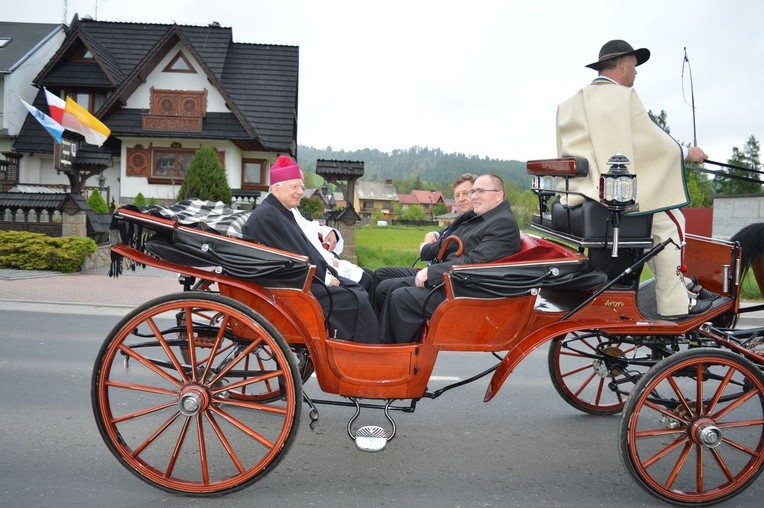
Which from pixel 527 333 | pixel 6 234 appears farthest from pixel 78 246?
pixel 527 333

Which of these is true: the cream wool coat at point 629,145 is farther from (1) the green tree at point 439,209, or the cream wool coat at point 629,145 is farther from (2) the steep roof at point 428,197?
(2) the steep roof at point 428,197

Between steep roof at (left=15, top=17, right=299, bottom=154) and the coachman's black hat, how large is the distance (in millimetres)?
22696

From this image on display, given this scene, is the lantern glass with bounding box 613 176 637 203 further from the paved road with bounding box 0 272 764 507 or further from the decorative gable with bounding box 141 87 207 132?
the decorative gable with bounding box 141 87 207 132

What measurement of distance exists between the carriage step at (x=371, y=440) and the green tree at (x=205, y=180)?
60.4 ft

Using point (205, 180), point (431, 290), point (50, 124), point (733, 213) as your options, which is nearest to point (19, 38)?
point (205, 180)

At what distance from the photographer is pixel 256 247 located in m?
3.68

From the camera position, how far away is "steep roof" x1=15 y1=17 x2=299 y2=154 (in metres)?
26.0

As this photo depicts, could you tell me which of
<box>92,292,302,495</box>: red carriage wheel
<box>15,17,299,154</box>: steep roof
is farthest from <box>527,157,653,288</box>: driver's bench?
<box>15,17,299,154</box>: steep roof

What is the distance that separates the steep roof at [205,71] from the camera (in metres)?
26.0

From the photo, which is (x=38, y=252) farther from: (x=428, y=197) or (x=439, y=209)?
(x=428, y=197)

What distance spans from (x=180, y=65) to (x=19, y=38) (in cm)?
1052

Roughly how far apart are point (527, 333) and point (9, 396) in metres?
3.84

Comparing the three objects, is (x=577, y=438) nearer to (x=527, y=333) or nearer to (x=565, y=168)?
(x=527, y=333)

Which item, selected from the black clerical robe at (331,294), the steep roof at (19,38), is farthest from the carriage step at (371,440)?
the steep roof at (19,38)
